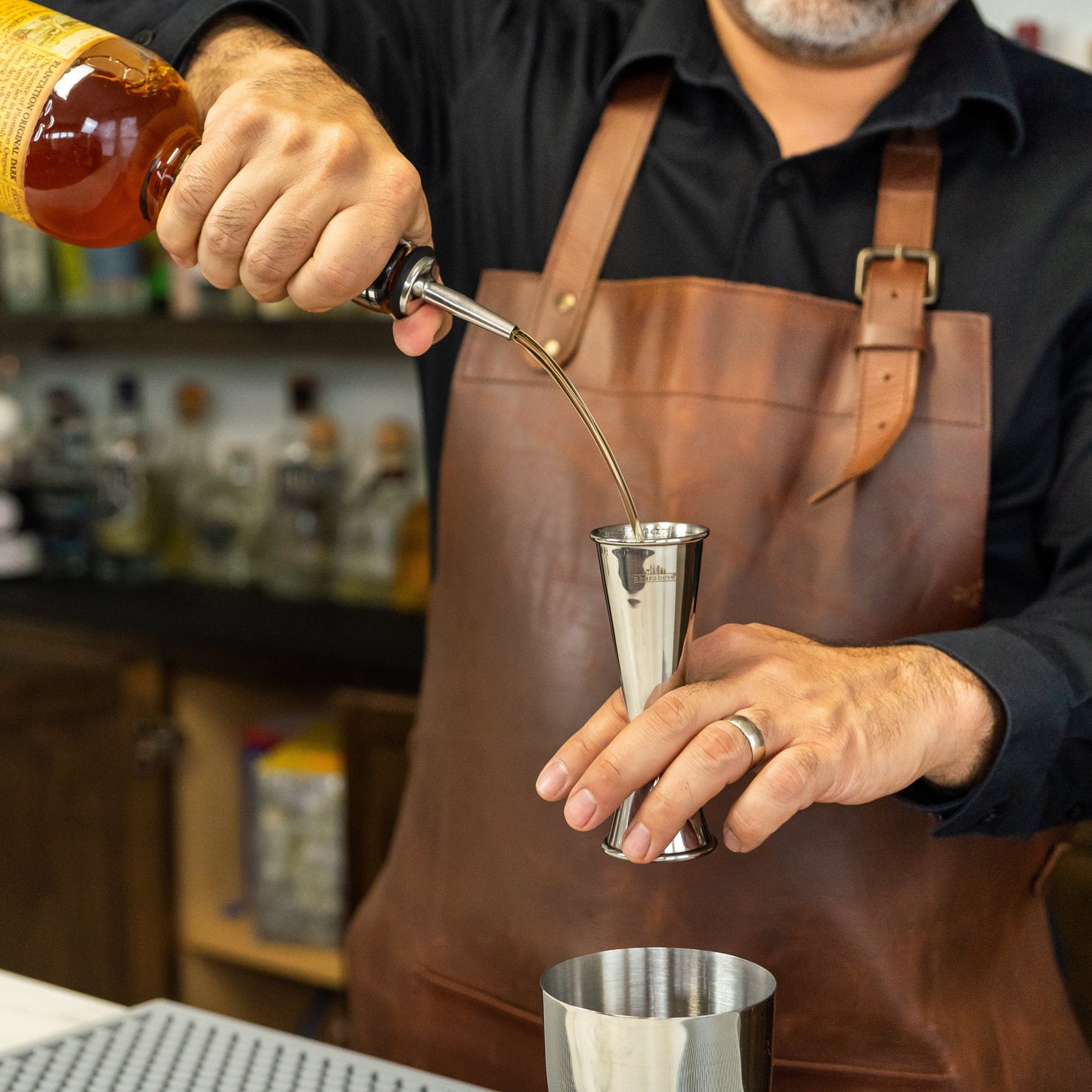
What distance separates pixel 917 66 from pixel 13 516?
6.27ft

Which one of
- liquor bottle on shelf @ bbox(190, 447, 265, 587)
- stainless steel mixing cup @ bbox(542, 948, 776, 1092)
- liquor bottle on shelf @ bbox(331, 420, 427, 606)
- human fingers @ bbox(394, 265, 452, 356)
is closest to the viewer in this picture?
stainless steel mixing cup @ bbox(542, 948, 776, 1092)

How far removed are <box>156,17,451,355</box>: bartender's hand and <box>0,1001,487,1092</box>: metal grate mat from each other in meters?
0.46

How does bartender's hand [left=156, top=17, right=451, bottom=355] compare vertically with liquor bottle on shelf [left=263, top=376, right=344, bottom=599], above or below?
above

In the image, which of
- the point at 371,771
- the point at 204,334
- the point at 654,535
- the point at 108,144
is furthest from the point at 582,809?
the point at 204,334

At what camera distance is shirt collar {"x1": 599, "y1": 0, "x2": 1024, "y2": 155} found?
104 cm

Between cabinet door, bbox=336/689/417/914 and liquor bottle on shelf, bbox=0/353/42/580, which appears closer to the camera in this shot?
cabinet door, bbox=336/689/417/914

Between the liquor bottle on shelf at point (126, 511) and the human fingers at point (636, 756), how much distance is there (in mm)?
1898

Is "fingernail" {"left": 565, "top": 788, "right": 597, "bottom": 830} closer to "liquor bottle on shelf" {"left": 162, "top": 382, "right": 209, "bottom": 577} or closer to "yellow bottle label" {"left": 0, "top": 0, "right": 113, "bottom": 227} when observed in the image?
"yellow bottle label" {"left": 0, "top": 0, "right": 113, "bottom": 227}

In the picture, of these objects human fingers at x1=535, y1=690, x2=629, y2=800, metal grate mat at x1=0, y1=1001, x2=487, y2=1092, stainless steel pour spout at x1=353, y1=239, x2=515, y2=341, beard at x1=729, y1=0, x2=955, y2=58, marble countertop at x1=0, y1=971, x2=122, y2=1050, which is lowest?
marble countertop at x1=0, y1=971, x2=122, y2=1050

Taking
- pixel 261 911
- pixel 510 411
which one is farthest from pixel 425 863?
pixel 261 911

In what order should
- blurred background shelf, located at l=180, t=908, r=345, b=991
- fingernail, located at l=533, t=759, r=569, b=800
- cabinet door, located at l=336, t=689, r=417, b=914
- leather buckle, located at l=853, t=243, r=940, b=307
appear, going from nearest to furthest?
fingernail, located at l=533, t=759, r=569, b=800 → leather buckle, located at l=853, t=243, r=940, b=307 → cabinet door, located at l=336, t=689, r=417, b=914 → blurred background shelf, located at l=180, t=908, r=345, b=991

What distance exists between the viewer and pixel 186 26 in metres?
0.95

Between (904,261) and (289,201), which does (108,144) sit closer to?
(289,201)

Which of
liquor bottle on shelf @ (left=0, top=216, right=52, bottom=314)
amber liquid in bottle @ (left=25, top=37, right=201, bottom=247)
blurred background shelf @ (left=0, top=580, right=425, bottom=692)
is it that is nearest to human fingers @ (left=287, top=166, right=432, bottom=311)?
amber liquid in bottle @ (left=25, top=37, right=201, bottom=247)
